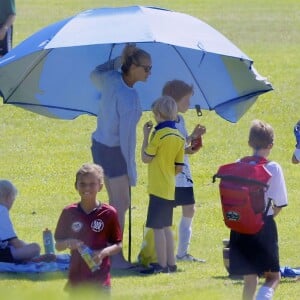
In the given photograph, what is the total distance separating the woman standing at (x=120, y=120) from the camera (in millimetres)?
8383

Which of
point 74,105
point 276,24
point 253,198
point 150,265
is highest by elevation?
point 276,24

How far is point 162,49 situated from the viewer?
955 centimetres

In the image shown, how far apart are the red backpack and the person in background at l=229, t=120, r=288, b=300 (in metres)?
0.09

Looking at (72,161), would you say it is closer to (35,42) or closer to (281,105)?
(281,105)

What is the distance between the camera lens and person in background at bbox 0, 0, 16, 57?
12.7 meters

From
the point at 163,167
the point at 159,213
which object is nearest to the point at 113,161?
the point at 163,167

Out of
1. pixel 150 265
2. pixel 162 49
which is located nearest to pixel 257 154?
pixel 150 265

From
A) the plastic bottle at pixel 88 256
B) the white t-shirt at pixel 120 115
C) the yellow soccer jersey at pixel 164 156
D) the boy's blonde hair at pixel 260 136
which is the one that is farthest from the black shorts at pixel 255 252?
the white t-shirt at pixel 120 115

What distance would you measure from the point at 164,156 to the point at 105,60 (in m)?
1.40

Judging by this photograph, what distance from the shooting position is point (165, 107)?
8.14 meters

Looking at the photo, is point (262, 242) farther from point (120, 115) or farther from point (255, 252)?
point (120, 115)

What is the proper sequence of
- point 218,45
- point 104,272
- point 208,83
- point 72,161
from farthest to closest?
point 72,161 < point 208,83 < point 218,45 < point 104,272

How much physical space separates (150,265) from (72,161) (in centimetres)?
690

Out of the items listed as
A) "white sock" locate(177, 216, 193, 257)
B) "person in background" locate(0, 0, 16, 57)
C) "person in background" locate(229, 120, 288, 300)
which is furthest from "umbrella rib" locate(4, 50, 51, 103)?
"person in background" locate(0, 0, 16, 57)
